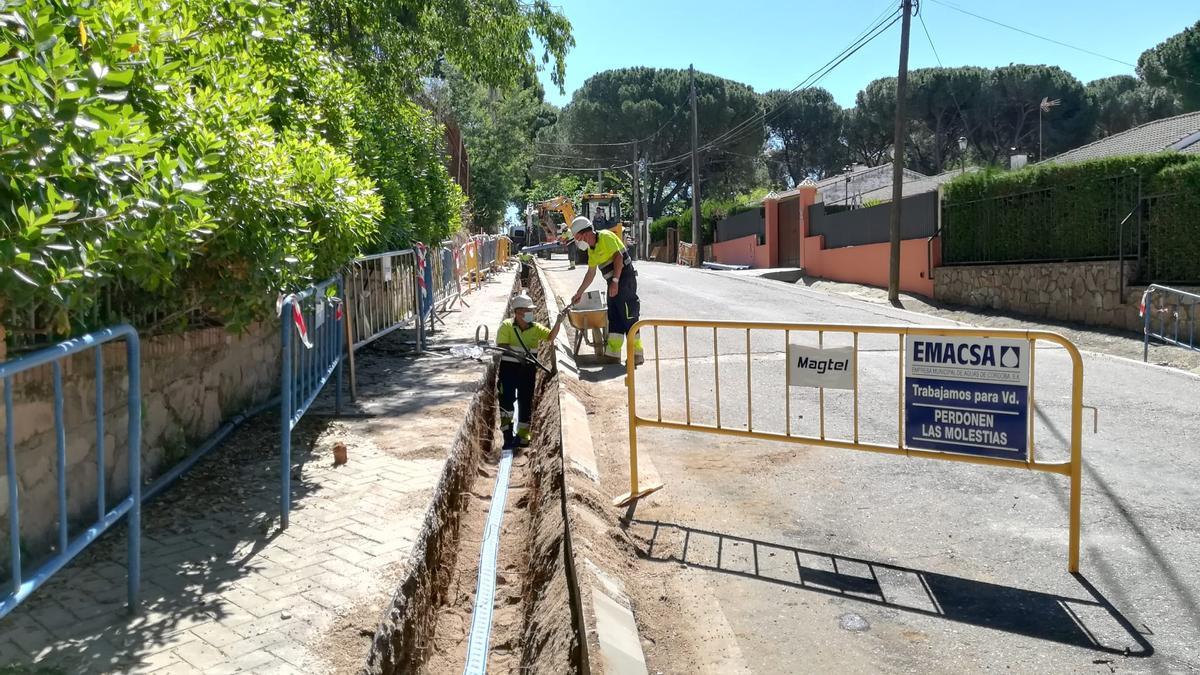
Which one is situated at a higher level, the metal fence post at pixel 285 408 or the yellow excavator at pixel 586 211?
the yellow excavator at pixel 586 211

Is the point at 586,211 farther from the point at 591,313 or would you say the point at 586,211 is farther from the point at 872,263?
the point at 591,313

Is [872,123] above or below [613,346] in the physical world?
above

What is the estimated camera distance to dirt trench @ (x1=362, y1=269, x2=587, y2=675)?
4145mm

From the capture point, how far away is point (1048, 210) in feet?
55.9

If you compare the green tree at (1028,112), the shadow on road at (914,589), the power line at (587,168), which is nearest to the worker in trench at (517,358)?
the shadow on road at (914,589)

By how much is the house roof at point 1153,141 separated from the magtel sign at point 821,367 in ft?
61.6

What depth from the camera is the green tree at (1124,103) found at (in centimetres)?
4653

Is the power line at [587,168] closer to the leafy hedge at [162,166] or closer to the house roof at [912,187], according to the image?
the house roof at [912,187]

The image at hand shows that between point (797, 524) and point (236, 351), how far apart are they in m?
4.30

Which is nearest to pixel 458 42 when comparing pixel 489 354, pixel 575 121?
pixel 489 354

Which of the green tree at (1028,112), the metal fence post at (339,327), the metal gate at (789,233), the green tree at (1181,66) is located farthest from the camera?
the green tree at (1028,112)

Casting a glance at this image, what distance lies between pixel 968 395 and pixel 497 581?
3083 millimetres

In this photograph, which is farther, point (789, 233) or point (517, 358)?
point (789, 233)

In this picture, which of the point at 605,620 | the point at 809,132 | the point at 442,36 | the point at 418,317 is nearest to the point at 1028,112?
the point at 809,132
